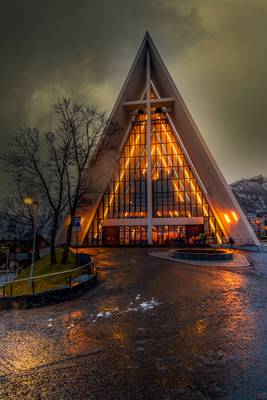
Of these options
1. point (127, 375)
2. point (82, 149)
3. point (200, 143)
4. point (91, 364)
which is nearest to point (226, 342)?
point (127, 375)

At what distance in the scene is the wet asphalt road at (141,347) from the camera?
3.31 meters

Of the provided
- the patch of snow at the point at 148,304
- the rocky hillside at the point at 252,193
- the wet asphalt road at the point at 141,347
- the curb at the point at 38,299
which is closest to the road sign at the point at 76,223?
the curb at the point at 38,299

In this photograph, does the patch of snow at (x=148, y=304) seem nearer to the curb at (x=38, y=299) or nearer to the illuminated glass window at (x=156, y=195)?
the curb at (x=38, y=299)

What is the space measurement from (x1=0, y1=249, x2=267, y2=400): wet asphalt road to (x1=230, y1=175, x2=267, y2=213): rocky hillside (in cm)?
15000

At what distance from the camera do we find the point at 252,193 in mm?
168875

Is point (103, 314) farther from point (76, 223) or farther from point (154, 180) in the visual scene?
point (154, 180)

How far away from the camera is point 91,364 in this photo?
3.97m

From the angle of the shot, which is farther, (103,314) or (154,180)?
(154,180)

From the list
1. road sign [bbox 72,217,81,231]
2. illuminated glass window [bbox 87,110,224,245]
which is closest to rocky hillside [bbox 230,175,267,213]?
illuminated glass window [bbox 87,110,224,245]

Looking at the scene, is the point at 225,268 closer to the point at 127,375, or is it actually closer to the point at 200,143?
the point at 127,375

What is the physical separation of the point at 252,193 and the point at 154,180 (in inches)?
5981

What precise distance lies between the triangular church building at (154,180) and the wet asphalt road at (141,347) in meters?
24.1

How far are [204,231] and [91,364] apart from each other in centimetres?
3312

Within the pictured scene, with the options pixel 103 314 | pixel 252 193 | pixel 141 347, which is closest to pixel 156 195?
pixel 103 314
